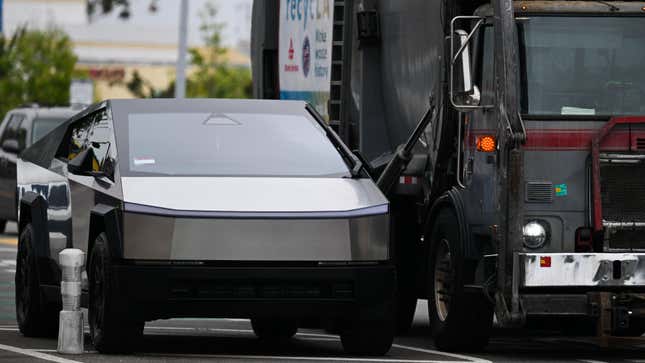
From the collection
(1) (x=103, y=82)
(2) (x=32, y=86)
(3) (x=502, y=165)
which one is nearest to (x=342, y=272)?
(3) (x=502, y=165)

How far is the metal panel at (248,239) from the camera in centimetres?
1116

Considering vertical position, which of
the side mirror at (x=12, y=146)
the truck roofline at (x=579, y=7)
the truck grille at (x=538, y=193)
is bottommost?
the side mirror at (x=12, y=146)

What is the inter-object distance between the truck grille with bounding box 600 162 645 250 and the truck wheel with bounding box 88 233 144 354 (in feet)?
9.96

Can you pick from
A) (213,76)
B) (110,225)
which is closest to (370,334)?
(110,225)

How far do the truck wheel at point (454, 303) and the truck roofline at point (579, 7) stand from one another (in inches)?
58.1

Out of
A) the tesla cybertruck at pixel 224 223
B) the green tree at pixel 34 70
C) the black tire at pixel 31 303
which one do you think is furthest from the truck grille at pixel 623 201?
the green tree at pixel 34 70

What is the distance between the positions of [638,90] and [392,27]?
108 inches

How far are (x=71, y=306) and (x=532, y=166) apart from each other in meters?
3.01

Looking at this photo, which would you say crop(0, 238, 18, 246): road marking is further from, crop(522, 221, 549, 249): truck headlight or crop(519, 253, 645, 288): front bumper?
crop(519, 253, 645, 288): front bumper

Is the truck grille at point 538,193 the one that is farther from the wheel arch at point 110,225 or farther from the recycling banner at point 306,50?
the recycling banner at point 306,50

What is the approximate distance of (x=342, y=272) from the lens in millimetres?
11344

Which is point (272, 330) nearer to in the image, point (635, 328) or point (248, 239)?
point (248, 239)

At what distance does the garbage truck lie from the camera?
38.6 ft

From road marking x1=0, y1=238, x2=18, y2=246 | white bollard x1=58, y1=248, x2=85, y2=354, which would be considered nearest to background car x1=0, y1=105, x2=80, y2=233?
road marking x1=0, y1=238, x2=18, y2=246
